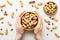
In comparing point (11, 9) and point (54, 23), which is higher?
point (11, 9)

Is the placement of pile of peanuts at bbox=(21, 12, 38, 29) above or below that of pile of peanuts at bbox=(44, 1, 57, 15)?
below

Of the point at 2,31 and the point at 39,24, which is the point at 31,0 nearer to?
the point at 39,24

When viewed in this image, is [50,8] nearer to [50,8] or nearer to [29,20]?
[50,8]

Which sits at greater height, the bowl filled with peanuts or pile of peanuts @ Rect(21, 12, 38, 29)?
the bowl filled with peanuts

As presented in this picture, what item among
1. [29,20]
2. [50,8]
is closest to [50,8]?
[50,8]

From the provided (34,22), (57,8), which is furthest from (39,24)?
(57,8)

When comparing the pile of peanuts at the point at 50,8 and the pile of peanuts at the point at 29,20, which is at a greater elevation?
the pile of peanuts at the point at 50,8

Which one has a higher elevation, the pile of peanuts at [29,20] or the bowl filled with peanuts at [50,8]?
the bowl filled with peanuts at [50,8]

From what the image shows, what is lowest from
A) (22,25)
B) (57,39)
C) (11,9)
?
(57,39)
